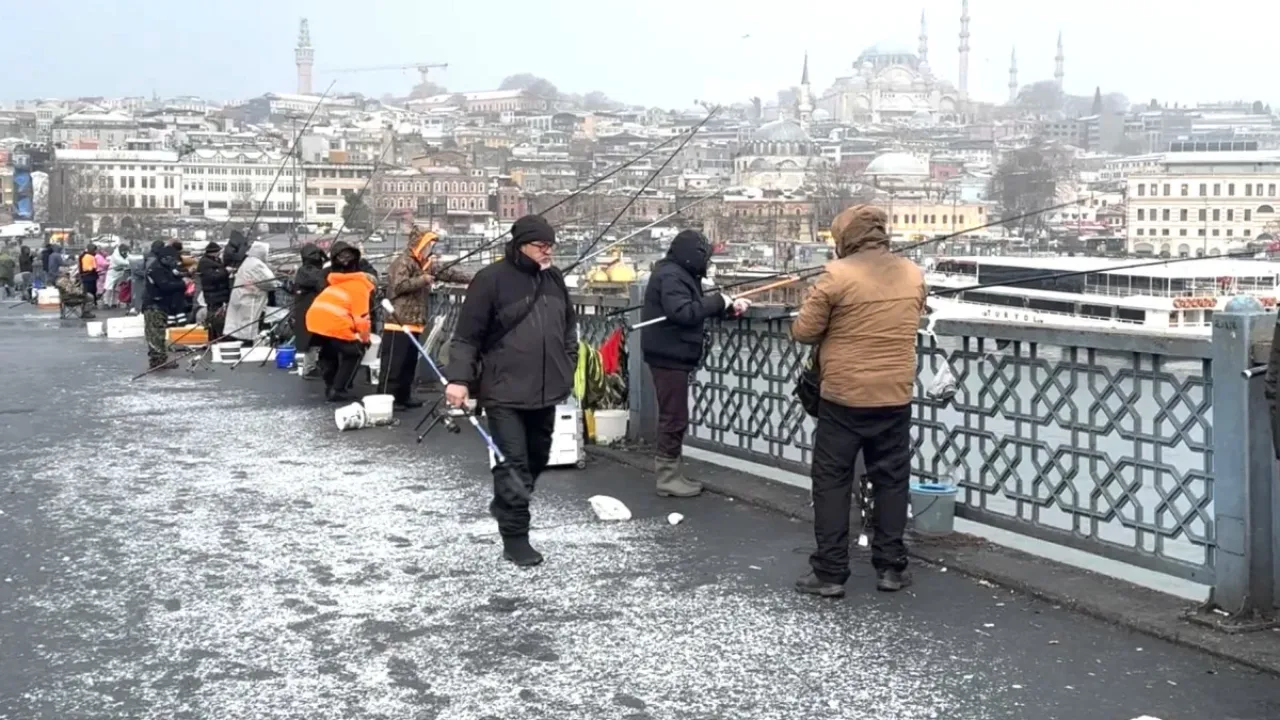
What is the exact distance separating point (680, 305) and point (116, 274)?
72.6 ft

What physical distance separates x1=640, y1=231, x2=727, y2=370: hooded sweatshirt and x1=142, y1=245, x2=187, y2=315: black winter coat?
30.8 feet

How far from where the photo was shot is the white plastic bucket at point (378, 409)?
35.1 feet

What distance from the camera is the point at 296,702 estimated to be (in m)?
4.51

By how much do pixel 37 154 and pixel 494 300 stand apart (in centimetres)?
13464

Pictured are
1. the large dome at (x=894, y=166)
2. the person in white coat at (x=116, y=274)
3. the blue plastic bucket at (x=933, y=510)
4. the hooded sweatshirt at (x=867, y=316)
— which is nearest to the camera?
the hooded sweatshirt at (x=867, y=316)

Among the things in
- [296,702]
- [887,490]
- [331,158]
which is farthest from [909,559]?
[331,158]

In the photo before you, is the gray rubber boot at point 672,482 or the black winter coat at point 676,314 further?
the gray rubber boot at point 672,482

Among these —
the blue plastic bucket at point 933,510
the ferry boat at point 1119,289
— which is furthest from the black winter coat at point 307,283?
the blue plastic bucket at point 933,510

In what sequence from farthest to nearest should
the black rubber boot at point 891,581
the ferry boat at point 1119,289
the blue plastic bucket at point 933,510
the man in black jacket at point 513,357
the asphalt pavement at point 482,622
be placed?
the ferry boat at point 1119,289
the blue plastic bucket at point 933,510
the man in black jacket at point 513,357
the black rubber boot at point 891,581
the asphalt pavement at point 482,622

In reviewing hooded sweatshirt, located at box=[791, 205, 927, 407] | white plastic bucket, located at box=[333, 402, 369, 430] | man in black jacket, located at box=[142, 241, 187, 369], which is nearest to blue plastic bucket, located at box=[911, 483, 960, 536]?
hooded sweatshirt, located at box=[791, 205, 927, 407]

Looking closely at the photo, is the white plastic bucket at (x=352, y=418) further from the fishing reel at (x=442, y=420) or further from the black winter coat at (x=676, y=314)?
the black winter coat at (x=676, y=314)

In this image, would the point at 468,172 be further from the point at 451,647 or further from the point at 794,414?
the point at 451,647

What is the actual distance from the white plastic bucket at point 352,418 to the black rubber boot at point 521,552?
14.8ft

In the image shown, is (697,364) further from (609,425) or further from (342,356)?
(342,356)
